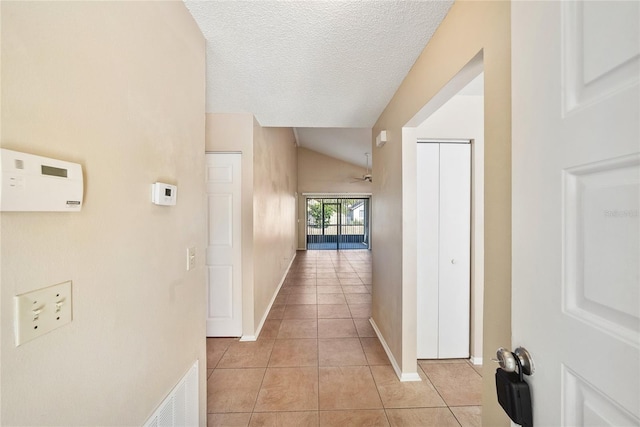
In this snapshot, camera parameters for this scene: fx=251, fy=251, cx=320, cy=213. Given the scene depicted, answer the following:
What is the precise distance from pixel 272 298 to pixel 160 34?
3.55m

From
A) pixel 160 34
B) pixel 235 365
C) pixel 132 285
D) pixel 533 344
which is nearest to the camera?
pixel 533 344

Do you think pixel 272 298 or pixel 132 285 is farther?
pixel 272 298

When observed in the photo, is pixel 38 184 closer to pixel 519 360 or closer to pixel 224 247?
pixel 519 360

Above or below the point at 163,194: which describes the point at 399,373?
below

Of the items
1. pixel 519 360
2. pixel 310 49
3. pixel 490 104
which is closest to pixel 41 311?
A: pixel 519 360

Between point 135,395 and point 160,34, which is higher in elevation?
point 160,34

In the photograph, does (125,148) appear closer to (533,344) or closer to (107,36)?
(107,36)

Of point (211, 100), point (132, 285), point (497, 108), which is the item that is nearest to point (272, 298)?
point (211, 100)

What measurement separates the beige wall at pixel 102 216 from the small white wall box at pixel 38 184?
0.04 metres

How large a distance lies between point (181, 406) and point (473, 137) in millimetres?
A: 2802

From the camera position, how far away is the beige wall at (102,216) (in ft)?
1.81

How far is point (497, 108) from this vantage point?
3.06ft

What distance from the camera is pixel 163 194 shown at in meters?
1.02

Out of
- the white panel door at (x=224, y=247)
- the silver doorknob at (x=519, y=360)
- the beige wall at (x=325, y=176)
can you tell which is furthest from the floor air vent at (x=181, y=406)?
the beige wall at (x=325, y=176)
